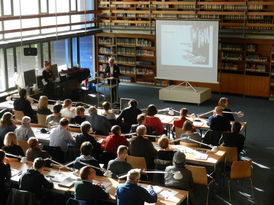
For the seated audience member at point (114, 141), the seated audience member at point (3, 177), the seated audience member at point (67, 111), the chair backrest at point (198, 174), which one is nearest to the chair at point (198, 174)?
the chair backrest at point (198, 174)

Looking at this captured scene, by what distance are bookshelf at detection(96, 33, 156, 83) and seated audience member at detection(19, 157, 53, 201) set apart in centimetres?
1083

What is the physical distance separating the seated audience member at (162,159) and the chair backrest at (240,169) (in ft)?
3.27

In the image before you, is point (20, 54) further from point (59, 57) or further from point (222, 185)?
point (222, 185)

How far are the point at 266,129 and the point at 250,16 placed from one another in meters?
4.68

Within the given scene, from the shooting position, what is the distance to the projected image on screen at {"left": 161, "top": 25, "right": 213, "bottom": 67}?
14.5 meters

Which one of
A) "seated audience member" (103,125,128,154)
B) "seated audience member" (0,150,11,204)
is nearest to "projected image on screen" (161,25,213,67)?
"seated audience member" (103,125,128,154)

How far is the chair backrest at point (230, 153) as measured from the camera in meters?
8.03

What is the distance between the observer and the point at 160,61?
15.4m

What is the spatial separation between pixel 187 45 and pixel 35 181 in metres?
9.49

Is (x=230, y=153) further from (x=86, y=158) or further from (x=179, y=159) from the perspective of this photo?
(x=86, y=158)

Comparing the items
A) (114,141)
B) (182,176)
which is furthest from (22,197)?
(114,141)

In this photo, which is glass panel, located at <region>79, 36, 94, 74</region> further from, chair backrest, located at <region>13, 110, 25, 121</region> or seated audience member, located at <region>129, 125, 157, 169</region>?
seated audience member, located at <region>129, 125, 157, 169</region>

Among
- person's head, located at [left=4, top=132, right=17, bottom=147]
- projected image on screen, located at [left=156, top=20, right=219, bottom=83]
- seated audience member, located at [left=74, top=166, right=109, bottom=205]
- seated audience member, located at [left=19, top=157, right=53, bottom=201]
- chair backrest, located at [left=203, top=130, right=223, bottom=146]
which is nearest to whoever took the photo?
seated audience member, located at [left=74, top=166, right=109, bottom=205]

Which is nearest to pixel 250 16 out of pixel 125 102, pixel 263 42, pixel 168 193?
pixel 263 42
